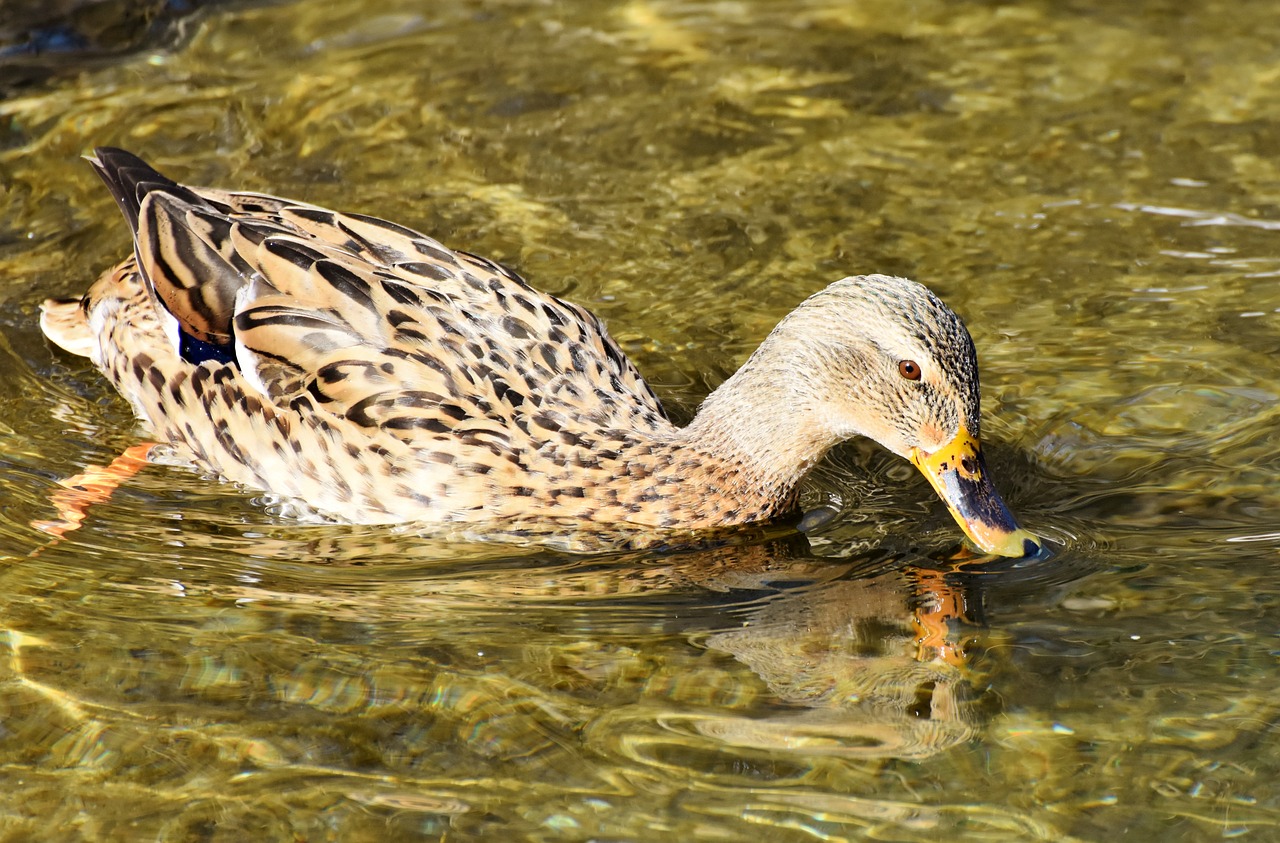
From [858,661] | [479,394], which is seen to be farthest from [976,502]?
[479,394]

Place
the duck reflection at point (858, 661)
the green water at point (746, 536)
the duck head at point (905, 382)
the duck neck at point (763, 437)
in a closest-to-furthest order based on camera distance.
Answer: the green water at point (746, 536) < the duck reflection at point (858, 661) < the duck head at point (905, 382) < the duck neck at point (763, 437)

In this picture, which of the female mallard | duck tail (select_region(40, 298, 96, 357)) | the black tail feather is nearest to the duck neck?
the female mallard

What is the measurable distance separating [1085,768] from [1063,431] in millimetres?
2529

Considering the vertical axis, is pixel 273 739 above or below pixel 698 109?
below

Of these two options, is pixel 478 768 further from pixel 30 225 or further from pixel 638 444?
pixel 30 225

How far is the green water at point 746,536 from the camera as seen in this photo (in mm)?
5316

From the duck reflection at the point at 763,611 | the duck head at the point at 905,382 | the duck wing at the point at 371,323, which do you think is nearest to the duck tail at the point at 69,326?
the duck wing at the point at 371,323

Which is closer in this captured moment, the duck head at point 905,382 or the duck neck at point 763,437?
the duck head at point 905,382

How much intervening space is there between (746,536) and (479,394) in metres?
1.32

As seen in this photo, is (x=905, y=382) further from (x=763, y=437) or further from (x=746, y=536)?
(x=746, y=536)

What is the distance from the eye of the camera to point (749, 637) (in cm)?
611

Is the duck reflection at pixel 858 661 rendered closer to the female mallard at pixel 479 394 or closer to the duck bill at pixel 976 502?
the duck bill at pixel 976 502

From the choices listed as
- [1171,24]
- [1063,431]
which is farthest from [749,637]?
[1171,24]

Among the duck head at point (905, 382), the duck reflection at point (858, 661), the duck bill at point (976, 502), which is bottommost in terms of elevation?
the duck reflection at point (858, 661)
